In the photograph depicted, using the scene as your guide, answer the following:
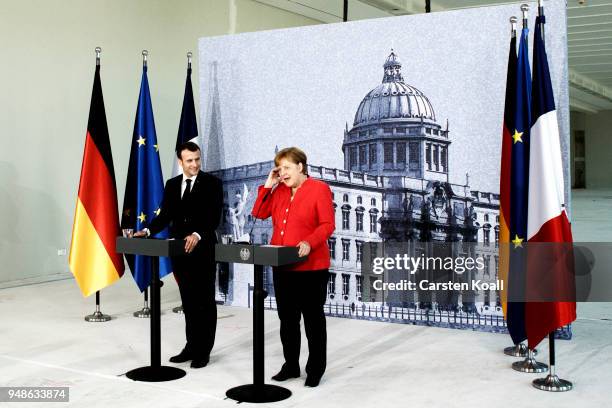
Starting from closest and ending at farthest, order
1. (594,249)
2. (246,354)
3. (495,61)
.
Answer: (246,354) < (495,61) < (594,249)

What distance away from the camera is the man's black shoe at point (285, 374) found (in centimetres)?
429

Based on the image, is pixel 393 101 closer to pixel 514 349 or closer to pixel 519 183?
pixel 519 183

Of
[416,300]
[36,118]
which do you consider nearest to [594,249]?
[416,300]

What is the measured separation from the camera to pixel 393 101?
19.4ft

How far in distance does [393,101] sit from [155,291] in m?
2.62

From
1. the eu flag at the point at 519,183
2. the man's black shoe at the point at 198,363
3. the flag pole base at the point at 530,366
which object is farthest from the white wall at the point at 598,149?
the man's black shoe at the point at 198,363

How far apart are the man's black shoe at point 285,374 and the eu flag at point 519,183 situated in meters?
1.44

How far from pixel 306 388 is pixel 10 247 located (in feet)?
17.9

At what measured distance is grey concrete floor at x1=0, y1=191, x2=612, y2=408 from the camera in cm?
399

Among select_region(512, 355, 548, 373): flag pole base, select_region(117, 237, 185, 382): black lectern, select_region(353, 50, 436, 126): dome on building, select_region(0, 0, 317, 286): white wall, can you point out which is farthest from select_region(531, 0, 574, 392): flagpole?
select_region(0, 0, 317, 286): white wall

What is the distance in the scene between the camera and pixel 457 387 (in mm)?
4176

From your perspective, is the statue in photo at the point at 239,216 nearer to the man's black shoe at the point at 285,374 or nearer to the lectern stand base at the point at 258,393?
the man's black shoe at the point at 285,374

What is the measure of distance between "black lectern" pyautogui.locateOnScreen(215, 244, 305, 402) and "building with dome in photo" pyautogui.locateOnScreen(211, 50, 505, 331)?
2.08 meters

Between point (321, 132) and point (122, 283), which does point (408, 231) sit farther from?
point (122, 283)
